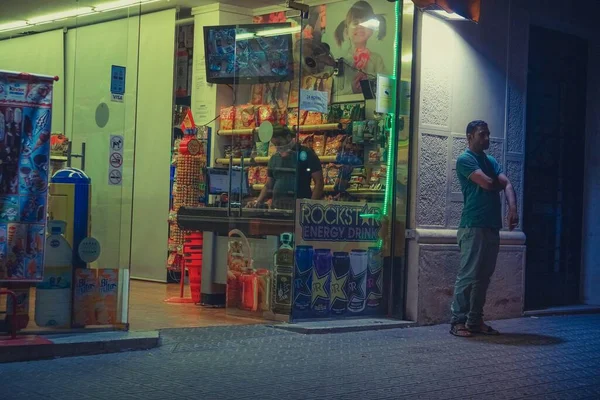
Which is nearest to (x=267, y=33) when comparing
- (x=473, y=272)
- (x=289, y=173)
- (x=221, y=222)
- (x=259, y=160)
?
(x=259, y=160)

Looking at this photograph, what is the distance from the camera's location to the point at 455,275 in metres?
10.2

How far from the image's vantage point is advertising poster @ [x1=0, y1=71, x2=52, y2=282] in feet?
23.8

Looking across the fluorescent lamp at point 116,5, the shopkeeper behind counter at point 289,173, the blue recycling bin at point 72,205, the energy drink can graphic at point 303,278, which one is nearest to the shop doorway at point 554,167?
the shopkeeper behind counter at point 289,173

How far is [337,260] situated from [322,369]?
8.86ft

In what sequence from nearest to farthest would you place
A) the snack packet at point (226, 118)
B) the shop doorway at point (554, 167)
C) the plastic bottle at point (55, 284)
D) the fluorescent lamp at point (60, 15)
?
the plastic bottle at point (55, 284) → the fluorescent lamp at point (60, 15) → the shop doorway at point (554, 167) → the snack packet at point (226, 118)

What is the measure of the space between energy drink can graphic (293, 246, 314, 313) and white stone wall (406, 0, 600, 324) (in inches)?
46.4

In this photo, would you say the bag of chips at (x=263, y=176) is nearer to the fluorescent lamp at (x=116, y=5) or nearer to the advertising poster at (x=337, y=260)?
the advertising poster at (x=337, y=260)

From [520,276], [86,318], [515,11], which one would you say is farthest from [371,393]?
[515,11]

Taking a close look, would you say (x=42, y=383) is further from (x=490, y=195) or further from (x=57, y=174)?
(x=490, y=195)

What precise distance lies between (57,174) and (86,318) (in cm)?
121

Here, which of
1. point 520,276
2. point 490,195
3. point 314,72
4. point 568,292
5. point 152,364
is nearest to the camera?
point 152,364

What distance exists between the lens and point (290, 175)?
378 inches

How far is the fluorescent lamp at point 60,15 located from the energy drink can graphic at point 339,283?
339 cm

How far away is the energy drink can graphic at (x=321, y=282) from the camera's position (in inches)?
372
